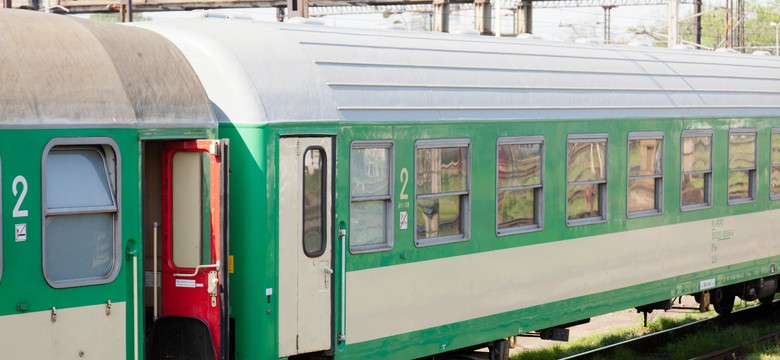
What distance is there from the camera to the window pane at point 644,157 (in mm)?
11805

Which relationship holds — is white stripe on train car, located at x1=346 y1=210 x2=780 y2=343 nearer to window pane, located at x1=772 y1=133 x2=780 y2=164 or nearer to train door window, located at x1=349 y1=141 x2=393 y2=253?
train door window, located at x1=349 y1=141 x2=393 y2=253

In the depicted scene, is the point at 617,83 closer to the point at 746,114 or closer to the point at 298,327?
the point at 746,114

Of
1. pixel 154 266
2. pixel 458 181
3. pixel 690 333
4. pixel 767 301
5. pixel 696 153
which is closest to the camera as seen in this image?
pixel 154 266

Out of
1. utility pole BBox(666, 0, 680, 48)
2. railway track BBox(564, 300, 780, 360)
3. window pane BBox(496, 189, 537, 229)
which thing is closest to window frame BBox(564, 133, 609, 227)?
window pane BBox(496, 189, 537, 229)

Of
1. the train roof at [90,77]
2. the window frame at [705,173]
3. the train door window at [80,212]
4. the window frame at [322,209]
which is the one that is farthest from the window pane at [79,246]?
the window frame at [705,173]

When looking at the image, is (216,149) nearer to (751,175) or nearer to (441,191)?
(441,191)

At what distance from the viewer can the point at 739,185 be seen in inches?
540

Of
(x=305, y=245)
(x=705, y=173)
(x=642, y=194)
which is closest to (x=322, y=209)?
(x=305, y=245)

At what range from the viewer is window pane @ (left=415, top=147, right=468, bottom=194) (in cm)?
930

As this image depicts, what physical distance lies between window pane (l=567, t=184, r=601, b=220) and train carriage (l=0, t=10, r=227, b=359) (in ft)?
14.1

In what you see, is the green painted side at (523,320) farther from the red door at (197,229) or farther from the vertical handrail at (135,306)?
the vertical handrail at (135,306)

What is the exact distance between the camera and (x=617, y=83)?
38.3ft

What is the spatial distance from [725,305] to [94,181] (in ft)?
33.9

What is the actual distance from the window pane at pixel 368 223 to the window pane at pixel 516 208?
1463mm
